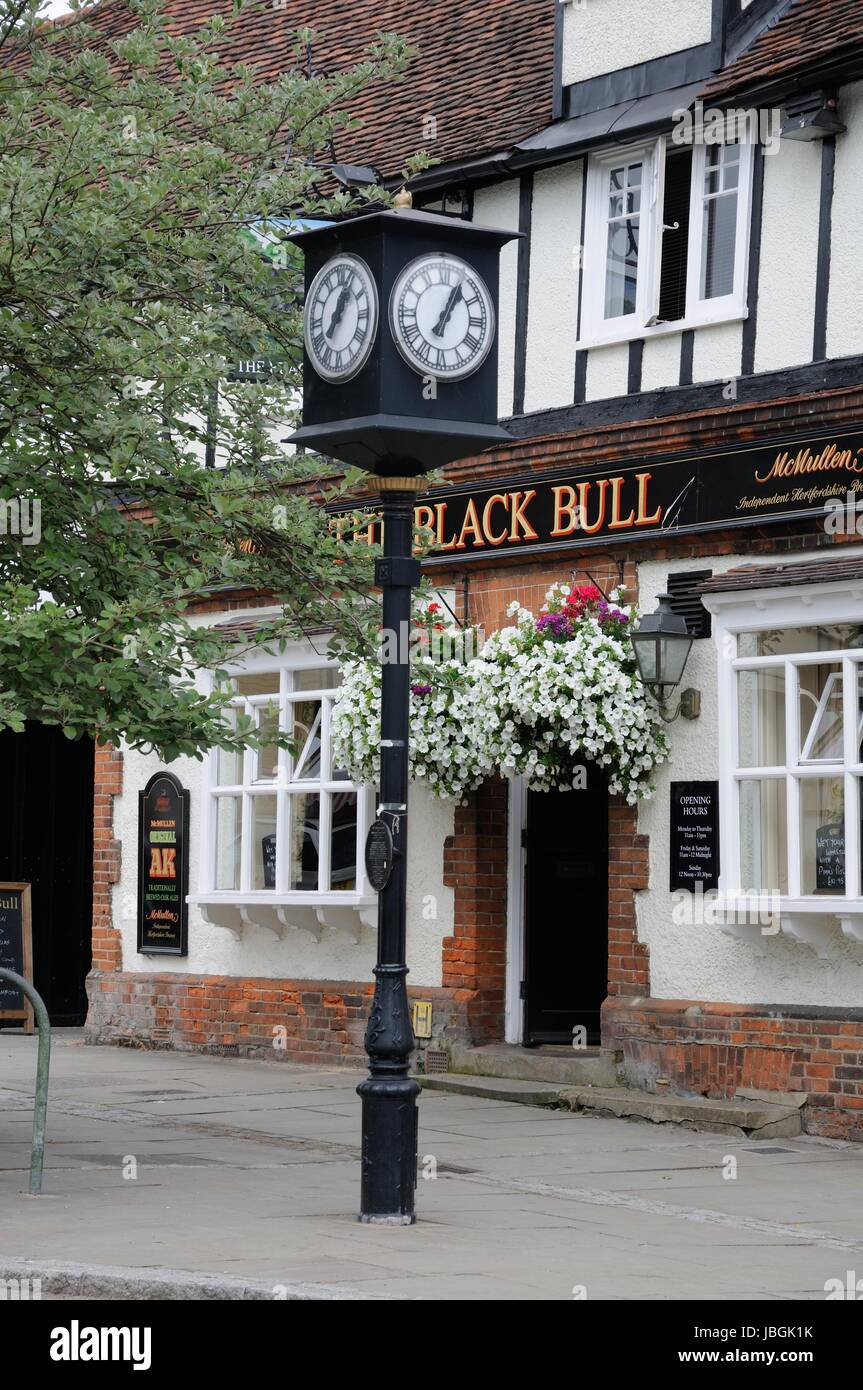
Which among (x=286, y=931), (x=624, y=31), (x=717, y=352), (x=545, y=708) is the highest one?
(x=624, y=31)

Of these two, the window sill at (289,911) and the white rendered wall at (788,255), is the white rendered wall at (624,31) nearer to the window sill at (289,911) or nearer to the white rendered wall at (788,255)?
the white rendered wall at (788,255)

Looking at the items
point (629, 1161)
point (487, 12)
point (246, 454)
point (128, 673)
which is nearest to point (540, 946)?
point (629, 1161)

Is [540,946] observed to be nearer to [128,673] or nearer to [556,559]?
[556,559]

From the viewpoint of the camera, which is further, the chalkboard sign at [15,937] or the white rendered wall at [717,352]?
the chalkboard sign at [15,937]

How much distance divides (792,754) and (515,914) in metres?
2.95

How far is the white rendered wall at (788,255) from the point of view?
12.1m

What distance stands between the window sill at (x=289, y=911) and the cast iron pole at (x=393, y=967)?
5.78m

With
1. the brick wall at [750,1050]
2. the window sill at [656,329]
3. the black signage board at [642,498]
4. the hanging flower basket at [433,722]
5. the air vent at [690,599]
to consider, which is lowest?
the brick wall at [750,1050]

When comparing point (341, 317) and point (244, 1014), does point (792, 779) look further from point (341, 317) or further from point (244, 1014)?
point (244, 1014)

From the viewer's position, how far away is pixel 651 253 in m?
13.2

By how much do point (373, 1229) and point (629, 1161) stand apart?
2.94 meters

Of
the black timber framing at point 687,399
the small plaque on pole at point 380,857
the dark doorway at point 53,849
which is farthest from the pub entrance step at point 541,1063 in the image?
the dark doorway at point 53,849

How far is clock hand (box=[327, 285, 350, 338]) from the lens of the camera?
8.50m

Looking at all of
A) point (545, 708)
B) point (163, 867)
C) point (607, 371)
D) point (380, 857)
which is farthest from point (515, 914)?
point (380, 857)
